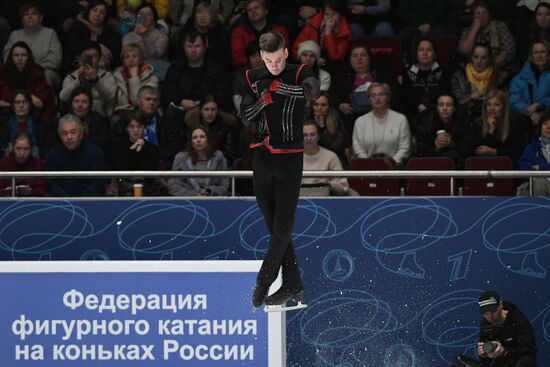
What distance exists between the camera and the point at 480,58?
38.6 feet

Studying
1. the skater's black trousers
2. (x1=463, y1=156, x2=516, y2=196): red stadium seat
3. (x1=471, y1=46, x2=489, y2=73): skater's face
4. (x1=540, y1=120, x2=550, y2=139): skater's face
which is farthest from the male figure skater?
(x1=471, y1=46, x2=489, y2=73): skater's face

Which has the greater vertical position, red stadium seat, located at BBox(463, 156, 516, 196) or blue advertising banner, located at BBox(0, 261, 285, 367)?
red stadium seat, located at BBox(463, 156, 516, 196)

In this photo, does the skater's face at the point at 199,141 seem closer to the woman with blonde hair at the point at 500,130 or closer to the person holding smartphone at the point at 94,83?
the person holding smartphone at the point at 94,83

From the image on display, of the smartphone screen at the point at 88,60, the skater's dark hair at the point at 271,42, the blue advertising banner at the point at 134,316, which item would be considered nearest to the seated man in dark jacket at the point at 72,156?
the blue advertising banner at the point at 134,316

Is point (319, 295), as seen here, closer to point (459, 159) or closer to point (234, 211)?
point (234, 211)

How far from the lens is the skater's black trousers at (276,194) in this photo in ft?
23.3

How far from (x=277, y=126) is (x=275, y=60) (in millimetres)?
378

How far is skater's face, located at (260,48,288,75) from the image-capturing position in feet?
22.7

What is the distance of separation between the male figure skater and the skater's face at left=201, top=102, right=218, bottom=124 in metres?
4.07

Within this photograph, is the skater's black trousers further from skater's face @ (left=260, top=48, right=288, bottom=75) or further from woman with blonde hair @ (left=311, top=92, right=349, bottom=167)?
woman with blonde hair @ (left=311, top=92, right=349, bottom=167)

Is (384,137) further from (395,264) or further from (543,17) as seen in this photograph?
(543,17)

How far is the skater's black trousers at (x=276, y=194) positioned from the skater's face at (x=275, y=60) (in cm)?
47

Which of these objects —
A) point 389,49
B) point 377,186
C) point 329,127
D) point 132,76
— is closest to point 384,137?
point 329,127

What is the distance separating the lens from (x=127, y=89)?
11.9 meters
